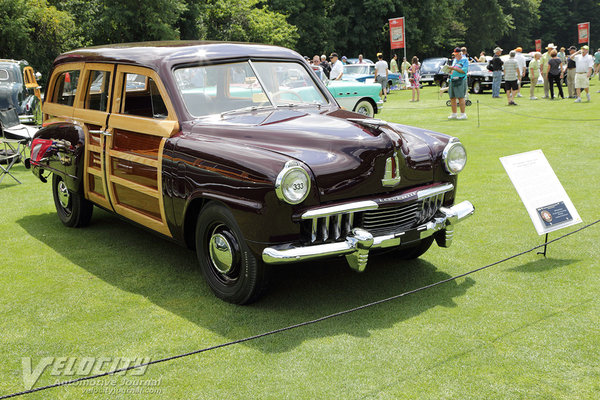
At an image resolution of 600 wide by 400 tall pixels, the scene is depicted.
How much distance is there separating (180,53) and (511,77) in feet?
57.5

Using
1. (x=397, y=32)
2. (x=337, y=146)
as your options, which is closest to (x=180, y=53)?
(x=337, y=146)

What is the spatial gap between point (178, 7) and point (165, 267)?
3241 centimetres

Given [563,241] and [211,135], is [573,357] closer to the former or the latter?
[563,241]

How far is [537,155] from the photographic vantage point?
220 inches

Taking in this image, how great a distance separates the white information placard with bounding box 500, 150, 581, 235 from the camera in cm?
542

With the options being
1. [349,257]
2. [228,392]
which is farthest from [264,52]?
[228,392]

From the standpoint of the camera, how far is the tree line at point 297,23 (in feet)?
99.3

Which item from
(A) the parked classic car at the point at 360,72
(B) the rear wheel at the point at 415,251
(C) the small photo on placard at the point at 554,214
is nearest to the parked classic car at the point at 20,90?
(B) the rear wheel at the point at 415,251

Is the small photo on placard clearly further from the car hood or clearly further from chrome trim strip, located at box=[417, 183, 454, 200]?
the car hood

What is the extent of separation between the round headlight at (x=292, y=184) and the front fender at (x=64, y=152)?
9.51 feet

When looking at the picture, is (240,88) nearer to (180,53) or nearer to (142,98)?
(180,53)

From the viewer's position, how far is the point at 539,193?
18.1 feet

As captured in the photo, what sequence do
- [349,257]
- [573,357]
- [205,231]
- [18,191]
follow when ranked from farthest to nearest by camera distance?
[18,191], [205,231], [349,257], [573,357]

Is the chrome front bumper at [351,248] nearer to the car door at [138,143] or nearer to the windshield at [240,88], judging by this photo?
the car door at [138,143]
